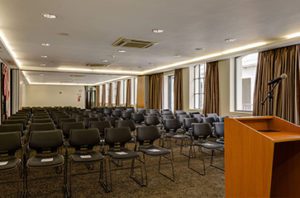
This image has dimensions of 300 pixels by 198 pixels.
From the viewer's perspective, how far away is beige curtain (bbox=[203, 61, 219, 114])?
920 cm

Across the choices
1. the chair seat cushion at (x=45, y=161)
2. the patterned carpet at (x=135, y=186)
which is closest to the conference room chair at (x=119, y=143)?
the patterned carpet at (x=135, y=186)

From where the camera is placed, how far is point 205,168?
4891 mm

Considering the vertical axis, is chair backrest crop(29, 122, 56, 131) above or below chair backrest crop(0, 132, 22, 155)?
above

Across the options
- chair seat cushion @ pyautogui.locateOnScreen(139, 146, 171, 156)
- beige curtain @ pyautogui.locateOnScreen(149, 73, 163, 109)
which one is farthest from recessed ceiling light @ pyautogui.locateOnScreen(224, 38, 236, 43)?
beige curtain @ pyautogui.locateOnScreen(149, 73, 163, 109)

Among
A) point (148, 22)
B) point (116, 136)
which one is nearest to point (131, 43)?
point (148, 22)

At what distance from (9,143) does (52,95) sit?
21428mm

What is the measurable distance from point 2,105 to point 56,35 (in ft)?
15.7

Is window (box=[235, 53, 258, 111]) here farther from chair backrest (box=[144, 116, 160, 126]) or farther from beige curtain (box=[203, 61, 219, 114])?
chair backrest (box=[144, 116, 160, 126])

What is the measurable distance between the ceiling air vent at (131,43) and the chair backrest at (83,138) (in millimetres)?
3064

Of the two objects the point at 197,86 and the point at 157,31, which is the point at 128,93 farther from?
the point at 157,31

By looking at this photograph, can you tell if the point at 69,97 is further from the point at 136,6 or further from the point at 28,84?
the point at 136,6

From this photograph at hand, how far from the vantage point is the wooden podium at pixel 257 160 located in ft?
7.15

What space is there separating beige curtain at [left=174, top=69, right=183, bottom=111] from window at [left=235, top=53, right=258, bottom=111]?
306cm

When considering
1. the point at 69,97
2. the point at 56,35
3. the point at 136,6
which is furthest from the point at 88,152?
→ the point at 69,97
